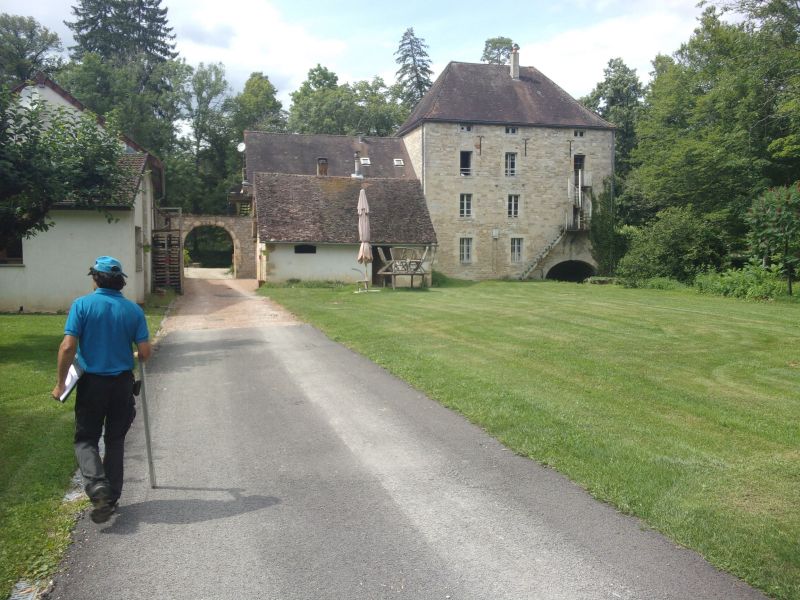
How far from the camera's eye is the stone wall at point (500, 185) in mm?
37719

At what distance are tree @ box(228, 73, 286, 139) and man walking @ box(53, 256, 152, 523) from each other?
54.5m

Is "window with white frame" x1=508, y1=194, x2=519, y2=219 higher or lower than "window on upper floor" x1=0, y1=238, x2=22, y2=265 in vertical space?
higher

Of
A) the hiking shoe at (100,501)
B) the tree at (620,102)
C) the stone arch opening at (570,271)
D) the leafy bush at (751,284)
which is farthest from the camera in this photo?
the tree at (620,102)

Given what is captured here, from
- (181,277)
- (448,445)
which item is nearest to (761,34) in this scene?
(181,277)

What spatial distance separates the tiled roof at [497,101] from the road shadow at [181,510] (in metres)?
33.9

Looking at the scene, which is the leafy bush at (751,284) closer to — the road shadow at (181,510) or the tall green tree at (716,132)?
the tall green tree at (716,132)

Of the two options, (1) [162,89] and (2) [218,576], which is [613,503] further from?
(1) [162,89]

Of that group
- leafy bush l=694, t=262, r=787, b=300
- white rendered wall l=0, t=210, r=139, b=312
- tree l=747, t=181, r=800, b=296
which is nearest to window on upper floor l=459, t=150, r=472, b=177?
leafy bush l=694, t=262, r=787, b=300

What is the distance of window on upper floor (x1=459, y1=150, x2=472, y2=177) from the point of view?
3812cm

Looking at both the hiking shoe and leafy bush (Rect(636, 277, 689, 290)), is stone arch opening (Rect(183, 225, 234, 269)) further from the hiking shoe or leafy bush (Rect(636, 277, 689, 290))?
the hiking shoe

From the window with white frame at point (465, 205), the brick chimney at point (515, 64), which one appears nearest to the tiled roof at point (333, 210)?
the window with white frame at point (465, 205)

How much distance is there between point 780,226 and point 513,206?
15630 millimetres

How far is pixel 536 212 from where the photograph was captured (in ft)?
128

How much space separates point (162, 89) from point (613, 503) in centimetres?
6169
